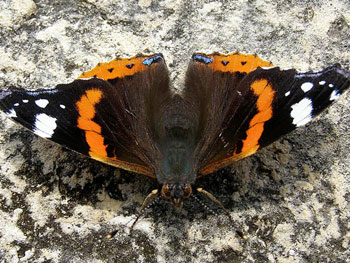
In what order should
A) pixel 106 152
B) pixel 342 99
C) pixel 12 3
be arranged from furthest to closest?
pixel 12 3 → pixel 342 99 → pixel 106 152

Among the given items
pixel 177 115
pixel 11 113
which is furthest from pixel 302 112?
pixel 11 113

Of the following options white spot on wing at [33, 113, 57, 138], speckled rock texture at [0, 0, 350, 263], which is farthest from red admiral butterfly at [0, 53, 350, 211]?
speckled rock texture at [0, 0, 350, 263]

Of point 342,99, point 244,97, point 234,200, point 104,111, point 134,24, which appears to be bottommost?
point 234,200

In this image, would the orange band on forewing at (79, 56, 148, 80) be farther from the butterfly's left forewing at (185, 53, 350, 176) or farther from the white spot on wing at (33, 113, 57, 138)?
the butterfly's left forewing at (185, 53, 350, 176)

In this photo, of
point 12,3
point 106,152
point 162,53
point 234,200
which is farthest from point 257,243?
point 12,3

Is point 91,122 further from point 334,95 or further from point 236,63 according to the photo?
point 334,95

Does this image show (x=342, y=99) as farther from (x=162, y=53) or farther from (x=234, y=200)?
(x=162, y=53)
